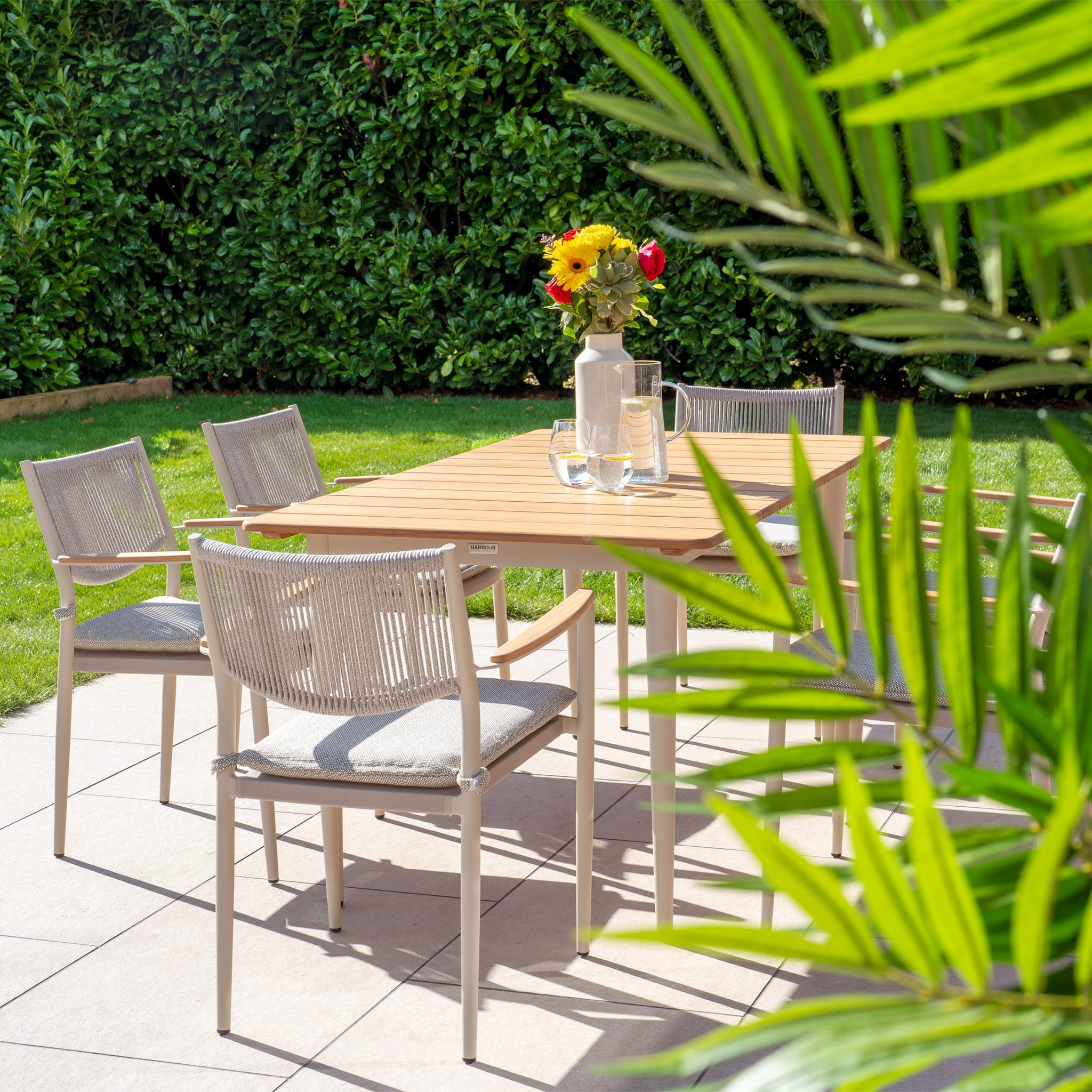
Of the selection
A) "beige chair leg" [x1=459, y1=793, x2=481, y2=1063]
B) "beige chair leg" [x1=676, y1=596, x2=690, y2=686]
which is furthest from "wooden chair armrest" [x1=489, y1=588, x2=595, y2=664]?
"beige chair leg" [x1=676, y1=596, x2=690, y2=686]

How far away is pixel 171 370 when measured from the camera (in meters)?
10.3

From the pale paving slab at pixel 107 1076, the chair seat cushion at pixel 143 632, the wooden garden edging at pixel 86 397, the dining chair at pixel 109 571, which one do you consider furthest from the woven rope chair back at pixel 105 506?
the wooden garden edging at pixel 86 397

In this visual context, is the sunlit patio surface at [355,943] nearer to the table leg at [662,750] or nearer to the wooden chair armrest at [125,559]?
the table leg at [662,750]

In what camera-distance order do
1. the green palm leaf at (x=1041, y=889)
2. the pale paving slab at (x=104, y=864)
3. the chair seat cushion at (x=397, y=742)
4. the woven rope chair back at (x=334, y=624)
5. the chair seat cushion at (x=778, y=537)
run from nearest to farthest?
the green palm leaf at (x=1041, y=889) → the woven rope chair back at (x=334, y=624) → the chair seat cushion at (x=397, y=742) → the pale paving slab at (x=104, y=864) → the chair seat cushion at (x=778, y=537)

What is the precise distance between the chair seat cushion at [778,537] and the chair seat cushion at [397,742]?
0.96 meters

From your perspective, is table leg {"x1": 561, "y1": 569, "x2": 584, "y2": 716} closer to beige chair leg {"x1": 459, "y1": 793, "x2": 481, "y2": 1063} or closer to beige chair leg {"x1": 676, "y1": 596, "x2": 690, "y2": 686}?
beige chair leg {"x1": 676, "y1": 596, "x2": 690, "y2": 686}

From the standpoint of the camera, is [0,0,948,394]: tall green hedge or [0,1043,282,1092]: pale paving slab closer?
[0,1043,282,1092]: pale paving slab

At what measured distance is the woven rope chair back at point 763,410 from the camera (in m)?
4.28

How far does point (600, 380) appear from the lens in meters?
3.29

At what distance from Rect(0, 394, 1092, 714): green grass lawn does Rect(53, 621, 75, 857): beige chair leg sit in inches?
44.3

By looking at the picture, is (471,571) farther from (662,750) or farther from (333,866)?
(662,750)

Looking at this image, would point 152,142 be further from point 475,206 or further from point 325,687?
point 325,687

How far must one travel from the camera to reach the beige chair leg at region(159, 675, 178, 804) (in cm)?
341

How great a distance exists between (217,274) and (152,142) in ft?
3.32
